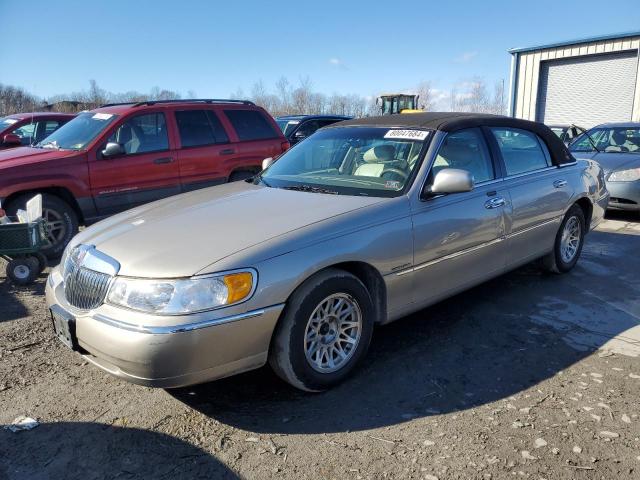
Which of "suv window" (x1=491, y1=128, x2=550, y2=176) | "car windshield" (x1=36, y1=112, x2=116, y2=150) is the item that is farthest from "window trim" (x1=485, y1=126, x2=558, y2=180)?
"car windshield" (x1=36, y1=112, x2=116, y2=150)

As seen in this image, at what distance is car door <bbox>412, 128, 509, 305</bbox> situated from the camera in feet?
12.2

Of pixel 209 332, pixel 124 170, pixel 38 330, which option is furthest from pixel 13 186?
pixel 209 332

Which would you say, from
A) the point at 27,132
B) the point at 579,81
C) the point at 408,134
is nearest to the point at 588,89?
the point at 579,81

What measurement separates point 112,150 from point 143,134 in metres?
0.59

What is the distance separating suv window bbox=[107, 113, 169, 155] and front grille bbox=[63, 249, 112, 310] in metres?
4.07

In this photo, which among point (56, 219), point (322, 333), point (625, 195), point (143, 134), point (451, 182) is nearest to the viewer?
point (322, 333)

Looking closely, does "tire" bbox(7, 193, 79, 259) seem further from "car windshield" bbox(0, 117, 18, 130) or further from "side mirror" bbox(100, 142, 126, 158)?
"car windshield" bbox(0, 117, 18, 130)

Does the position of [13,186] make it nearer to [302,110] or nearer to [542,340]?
[542,340]

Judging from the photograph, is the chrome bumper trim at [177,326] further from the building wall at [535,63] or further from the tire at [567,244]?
the building wall at [535,63]

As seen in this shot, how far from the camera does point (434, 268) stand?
3.80 m

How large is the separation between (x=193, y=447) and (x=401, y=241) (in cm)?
178

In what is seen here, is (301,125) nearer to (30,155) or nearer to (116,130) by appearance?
(116,130)

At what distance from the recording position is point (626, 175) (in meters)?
8.47

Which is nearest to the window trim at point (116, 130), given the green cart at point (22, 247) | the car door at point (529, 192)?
the green cart at point (22, 247)
